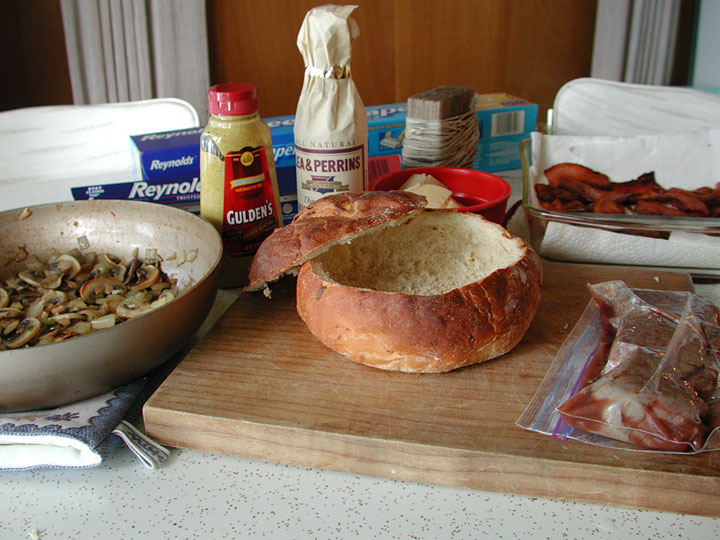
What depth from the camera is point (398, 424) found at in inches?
31.1

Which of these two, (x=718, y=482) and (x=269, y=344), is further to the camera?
(x=269, y=344)

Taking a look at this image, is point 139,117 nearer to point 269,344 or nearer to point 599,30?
point 269,344

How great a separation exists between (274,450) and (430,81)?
130 inches

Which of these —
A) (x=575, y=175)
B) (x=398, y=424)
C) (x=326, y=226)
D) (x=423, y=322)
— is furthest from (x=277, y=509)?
(x=575, y=175)

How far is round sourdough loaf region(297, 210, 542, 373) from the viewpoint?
0.85 meters

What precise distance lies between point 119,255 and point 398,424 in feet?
2.22

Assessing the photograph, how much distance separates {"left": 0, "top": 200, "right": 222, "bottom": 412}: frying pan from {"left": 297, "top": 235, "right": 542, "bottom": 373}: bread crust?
0.21 meters

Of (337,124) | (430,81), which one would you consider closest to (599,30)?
(430,81)

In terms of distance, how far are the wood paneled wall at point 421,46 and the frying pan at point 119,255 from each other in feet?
8.25

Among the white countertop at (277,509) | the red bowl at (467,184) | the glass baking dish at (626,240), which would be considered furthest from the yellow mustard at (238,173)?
the glass baking dish at (626,240)

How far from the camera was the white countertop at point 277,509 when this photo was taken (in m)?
0.69

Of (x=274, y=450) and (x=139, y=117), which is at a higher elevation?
(x=139, y=117)

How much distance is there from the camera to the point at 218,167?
109cm

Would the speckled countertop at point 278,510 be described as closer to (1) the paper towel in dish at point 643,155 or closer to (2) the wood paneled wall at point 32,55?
(1) the paper towel in dish at point 643,155
